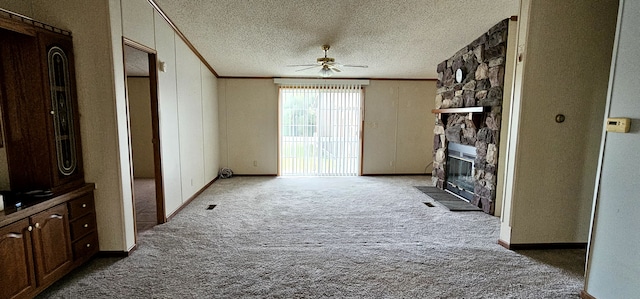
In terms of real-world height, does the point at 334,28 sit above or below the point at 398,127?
above

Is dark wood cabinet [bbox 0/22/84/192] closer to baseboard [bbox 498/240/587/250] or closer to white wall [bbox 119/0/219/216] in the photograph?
white wall [bbox 119/0/219/216]

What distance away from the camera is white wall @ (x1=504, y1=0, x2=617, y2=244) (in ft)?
8.32

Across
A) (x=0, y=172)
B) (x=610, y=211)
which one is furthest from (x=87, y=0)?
(x=610, y=211)

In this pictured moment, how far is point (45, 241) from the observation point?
2.05 m

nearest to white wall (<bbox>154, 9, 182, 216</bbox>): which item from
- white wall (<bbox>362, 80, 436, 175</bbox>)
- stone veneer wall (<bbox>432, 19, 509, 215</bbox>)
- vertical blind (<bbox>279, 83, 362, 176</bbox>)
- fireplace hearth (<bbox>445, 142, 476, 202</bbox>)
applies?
vertical blind (<bbox>279, 83, 362, 176</bbox>)

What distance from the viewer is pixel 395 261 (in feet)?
8.34

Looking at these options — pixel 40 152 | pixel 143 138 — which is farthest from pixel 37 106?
pixel 143 138

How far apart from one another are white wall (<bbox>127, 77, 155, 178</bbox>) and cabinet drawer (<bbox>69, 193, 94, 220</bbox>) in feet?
12.5

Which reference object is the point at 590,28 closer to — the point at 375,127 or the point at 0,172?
the point at 375,127

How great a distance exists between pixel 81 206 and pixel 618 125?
4.00 m

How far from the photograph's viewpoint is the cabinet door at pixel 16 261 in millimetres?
1731

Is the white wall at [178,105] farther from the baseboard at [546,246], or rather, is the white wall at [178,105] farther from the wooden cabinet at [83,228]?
the baseboard at [546,246]

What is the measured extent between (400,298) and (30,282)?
2532 mm

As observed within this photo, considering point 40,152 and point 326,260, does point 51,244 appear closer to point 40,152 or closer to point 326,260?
point 40,152
